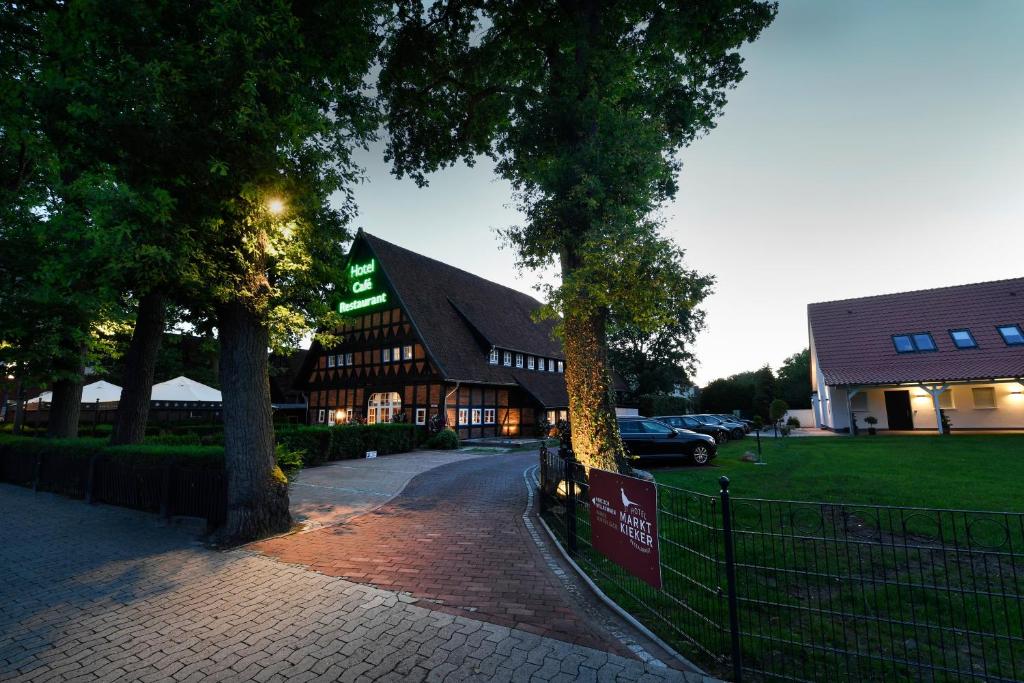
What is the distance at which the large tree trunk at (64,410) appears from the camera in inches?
540

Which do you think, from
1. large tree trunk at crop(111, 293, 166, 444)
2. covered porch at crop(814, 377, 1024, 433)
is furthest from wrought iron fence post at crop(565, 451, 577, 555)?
covered porch at crop(814, 377, 1024, 433)

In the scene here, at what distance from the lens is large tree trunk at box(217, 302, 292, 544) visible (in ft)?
24.0

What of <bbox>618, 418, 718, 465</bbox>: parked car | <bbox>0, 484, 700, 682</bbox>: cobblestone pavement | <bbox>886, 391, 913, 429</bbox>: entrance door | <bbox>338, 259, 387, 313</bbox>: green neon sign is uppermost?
<bbox>338, 259, 387, 313</bbox>: green neon sign

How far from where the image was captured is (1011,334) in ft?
70.6

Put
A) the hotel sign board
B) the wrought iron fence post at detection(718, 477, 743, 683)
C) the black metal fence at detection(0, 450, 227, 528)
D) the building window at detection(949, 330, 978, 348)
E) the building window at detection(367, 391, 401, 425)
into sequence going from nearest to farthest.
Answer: the wrought iron fence post at detection(718, 477, 743, 683)
the hotel sign board
the black metal fence at detection(0, 450, 227, 528)
the building window at detection(949, 330, 978, 348)
the building window at detection(367, 391, 401, 425)

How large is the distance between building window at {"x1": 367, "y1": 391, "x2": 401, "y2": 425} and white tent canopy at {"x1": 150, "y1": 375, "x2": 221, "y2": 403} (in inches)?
304

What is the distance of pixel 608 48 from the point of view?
9188mm

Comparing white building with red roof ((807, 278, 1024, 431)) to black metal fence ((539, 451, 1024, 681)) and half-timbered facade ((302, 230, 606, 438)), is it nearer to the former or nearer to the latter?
half-timbered facade ((302, 230, 606, 438))

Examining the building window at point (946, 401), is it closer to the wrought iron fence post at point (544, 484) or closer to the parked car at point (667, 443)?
the parked car at point (667, 443)

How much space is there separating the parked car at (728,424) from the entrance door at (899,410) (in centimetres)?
676

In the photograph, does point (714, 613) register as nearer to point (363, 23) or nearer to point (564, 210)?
point (564, 210)

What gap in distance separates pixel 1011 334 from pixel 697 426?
15236 millimetres

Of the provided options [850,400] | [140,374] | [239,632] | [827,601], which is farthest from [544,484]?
[850,400]

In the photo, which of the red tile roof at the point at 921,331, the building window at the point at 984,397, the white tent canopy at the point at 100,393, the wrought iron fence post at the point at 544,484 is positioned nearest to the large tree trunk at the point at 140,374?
the wrought iron fence post at the point at 544,484
